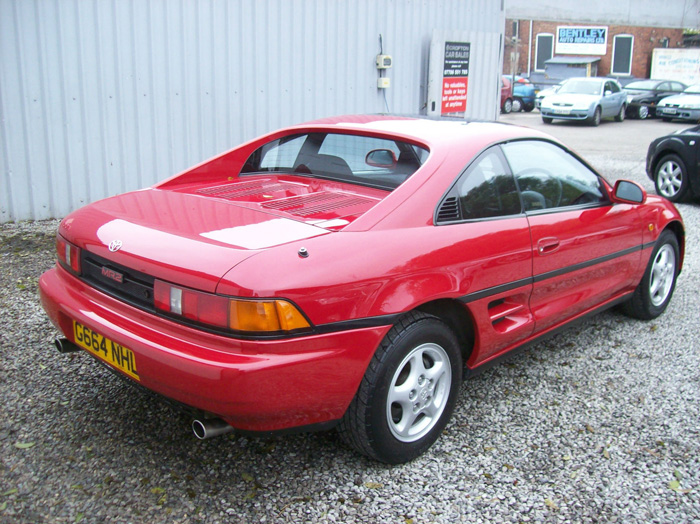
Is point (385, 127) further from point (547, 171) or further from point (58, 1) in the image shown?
point (58, 1)

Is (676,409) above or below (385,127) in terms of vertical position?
below

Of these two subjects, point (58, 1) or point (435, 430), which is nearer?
point (435, 430)

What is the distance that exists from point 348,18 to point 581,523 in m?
7.18

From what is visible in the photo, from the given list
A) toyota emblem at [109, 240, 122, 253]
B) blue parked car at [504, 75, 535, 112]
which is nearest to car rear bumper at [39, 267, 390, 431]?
toyota emblem at [109, 240, 122, 253]

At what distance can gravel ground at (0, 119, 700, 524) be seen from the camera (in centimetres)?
265

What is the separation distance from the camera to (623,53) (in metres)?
38.0

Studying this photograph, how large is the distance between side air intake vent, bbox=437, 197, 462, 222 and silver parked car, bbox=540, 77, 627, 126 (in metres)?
20.3

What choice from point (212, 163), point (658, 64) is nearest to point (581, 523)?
point (212, 163)

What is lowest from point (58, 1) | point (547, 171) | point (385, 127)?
point (547, 171)

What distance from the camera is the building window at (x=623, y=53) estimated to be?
37875 millimetres

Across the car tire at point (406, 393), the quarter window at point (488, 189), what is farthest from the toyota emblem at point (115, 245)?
the quarter window at point (488, 189)

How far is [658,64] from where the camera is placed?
123 feet

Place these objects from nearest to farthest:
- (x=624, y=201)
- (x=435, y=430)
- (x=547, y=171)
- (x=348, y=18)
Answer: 1. (x=435, y=430)
2. (x=547, y=171)
3. (x=624, y=201)
4. (x=348, y=18)

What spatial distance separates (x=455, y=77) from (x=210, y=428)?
8457 mm
